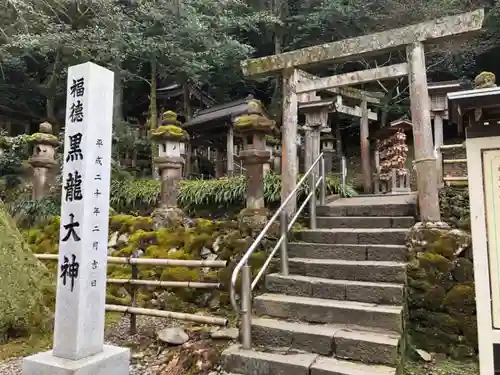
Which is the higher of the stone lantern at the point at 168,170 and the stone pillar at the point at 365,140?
the stone pillar at the point at 365,140

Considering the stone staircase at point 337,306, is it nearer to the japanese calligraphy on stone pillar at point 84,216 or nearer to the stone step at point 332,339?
the stone step at point 332,339

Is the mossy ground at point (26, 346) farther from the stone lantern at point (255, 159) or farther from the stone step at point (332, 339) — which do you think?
the stone lantern at point (255, 159)

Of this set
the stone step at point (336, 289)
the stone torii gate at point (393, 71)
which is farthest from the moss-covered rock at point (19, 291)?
the stone torii gate at point (393, 71)

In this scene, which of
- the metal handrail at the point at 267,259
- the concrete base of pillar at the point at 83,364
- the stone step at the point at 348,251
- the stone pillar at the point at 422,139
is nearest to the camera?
the concrete base of pillar at the point at 83,364

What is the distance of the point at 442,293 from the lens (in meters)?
3.96

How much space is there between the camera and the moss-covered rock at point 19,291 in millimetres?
4332

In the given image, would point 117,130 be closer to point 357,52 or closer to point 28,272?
point 28,272

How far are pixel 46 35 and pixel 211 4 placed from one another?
5528 millimetres

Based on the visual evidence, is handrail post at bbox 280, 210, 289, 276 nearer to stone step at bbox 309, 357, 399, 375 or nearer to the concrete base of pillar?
stone step at bbox 309, 357, 399, 375

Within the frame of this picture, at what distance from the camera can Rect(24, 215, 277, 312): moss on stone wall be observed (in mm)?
5188

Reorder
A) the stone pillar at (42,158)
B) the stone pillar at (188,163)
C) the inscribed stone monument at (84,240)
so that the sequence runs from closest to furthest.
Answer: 1. the inscribed stone monument at (84,240)
2. the stone pillar at (42,158)
3. the stone pillar at (188,163)

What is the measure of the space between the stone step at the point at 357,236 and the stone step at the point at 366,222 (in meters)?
0.18

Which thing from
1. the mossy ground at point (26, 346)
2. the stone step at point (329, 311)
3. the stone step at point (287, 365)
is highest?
the stone step at point (329, 311)

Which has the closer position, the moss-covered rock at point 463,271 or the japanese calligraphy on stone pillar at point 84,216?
the japanese calligraphy on stone pillar at point 84,216
